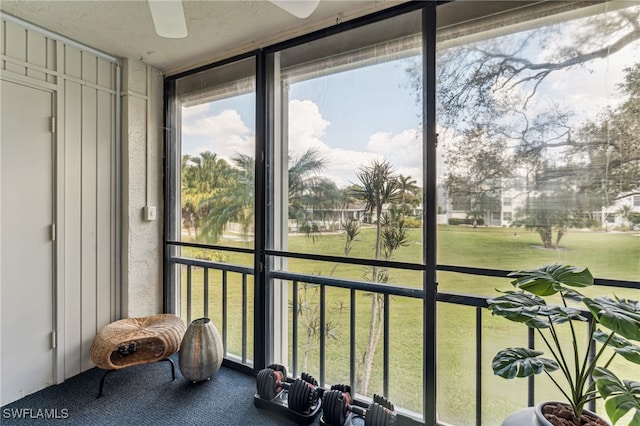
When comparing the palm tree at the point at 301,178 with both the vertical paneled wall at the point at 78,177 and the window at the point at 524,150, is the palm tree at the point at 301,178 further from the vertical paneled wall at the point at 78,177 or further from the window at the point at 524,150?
the vertical paneled wall at the point at 78,177

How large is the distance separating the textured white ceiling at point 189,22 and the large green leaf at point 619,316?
1.75 metres

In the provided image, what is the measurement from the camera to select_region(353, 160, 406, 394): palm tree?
5.97 ft

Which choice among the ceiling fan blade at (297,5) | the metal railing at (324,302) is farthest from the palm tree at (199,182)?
the ceiling fan blade at (297,5)

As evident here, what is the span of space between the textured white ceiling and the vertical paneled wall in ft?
0.52

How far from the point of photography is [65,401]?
1939 mm

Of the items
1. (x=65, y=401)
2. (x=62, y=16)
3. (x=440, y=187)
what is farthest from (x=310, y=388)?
(x=62, y=16)

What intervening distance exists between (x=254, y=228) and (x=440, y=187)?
131 cm

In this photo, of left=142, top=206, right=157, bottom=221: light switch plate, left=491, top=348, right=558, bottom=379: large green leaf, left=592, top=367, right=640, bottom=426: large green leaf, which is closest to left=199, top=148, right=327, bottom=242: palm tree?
left=142, top=206, right=157, bottom=221: light switch plate

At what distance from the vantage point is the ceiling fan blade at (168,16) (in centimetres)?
140

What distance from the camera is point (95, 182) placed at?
236 cm

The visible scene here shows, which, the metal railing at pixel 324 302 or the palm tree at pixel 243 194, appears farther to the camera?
the palm tree at pixel 243 194

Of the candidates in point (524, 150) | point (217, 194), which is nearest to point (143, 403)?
point (217, 194)

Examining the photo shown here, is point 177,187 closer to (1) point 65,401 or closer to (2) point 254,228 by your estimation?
(2) point 254,228

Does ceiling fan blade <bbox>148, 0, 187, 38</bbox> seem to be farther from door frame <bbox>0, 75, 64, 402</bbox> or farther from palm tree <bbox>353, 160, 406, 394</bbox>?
palm tree <bbox>353, 160, 406, 394</bbox>
